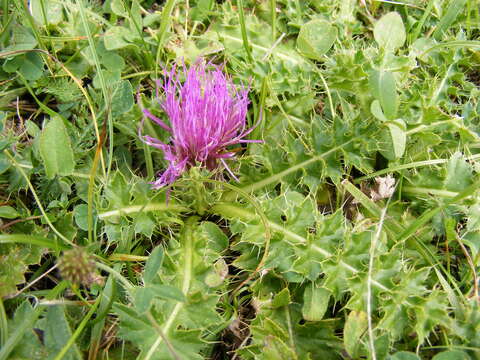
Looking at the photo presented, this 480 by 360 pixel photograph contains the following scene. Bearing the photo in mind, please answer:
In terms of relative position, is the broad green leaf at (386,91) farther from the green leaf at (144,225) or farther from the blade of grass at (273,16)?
the green leaf at (144,225)

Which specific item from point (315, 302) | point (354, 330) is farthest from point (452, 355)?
point (315, 302)

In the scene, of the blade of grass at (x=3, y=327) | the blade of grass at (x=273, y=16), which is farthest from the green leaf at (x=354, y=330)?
the blade of grass at (x=273, y=16)

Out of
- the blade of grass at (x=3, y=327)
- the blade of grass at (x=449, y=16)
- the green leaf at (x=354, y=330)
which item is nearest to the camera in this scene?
the blade of grass at (x=3, y=327)

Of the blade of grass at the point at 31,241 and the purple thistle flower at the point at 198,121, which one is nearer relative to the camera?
the blade of grass at the point at 31,241

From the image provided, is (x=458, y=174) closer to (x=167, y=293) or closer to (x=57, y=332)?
(x=167, y=293)

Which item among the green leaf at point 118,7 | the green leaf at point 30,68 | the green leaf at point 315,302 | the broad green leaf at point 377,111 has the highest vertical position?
the green leaf at point 118,7

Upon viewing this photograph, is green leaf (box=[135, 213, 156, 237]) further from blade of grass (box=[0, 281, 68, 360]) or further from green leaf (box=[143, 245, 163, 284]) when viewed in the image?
blade of grass (box=[0, 281, 68, 360])
